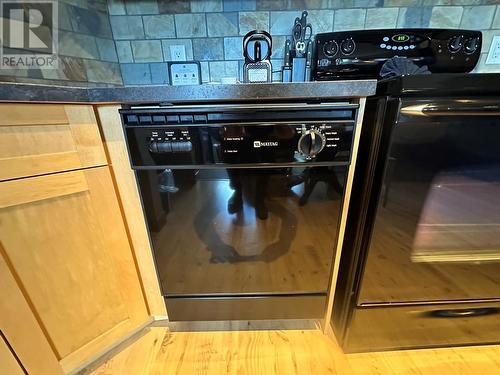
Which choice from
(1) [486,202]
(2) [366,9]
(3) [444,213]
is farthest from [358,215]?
(2) [366,9]

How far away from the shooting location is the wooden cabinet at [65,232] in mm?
530

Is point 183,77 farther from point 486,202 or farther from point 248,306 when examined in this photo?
point 486,202

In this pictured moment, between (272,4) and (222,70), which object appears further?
(222,70)

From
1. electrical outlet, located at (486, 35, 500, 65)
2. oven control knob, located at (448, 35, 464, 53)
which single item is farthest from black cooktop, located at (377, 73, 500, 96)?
electrical outlet, located at (486, 35, 500, 65)

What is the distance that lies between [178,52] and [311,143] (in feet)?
3.08

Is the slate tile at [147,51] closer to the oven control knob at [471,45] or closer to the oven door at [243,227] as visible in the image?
the oven door at [243,227]

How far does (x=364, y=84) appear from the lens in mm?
547

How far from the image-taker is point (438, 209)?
607 millimetres

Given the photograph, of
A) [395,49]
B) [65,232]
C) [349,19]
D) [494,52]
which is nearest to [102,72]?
[65,232]

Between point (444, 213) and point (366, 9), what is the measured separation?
100 centimetres

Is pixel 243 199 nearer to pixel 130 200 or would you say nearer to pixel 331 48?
pixel 130 200

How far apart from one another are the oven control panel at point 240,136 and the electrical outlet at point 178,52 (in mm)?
704

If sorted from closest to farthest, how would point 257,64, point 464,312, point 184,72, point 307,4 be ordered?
point 464,312, point 257,64, point 307,4, point 184,72

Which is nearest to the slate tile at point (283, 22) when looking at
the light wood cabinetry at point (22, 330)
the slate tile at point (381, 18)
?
the slate tile at point (381, 18)
